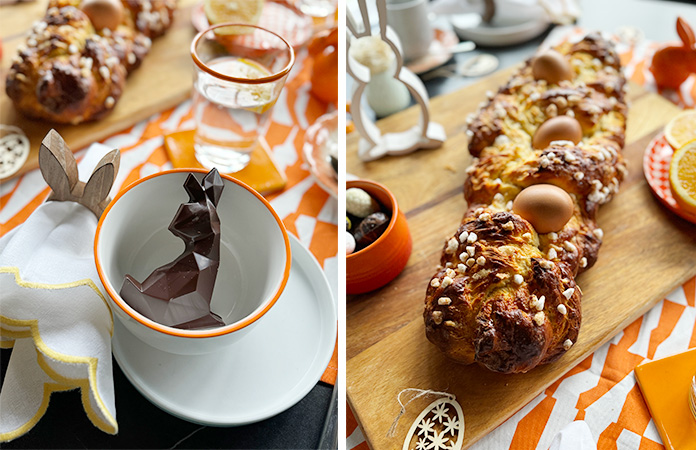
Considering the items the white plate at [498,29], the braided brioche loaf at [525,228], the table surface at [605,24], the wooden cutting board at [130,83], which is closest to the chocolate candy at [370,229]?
the braided brioche loaf at [525,228]

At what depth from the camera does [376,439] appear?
1041 millimetres

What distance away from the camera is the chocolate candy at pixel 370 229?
4.03 feet

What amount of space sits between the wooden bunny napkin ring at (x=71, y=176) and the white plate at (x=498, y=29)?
1412 mm

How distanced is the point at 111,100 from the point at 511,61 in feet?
3.95

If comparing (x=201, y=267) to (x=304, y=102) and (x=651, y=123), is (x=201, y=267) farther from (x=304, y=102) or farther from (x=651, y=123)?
(x=651, y=123)

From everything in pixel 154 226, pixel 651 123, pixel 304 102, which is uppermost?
pixel 154 226

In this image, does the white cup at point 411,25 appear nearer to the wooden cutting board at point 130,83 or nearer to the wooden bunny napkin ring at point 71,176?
the wooden cutting board at point 130,83

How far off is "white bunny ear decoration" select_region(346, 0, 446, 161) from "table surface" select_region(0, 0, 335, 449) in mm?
734

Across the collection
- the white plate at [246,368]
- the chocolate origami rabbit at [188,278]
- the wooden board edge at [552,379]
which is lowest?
the wooden board edge at [552,379]

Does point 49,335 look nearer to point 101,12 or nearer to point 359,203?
point 359,203

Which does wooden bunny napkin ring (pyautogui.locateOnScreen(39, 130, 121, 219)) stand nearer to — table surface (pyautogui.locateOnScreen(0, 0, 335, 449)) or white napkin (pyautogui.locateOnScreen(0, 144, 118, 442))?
white napkin (pyautogui.locateOnScreen(0, 144, 118, 442))

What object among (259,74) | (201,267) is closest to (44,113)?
(259,74)

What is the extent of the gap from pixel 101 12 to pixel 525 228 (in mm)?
1081

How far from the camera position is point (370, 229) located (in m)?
1.23
